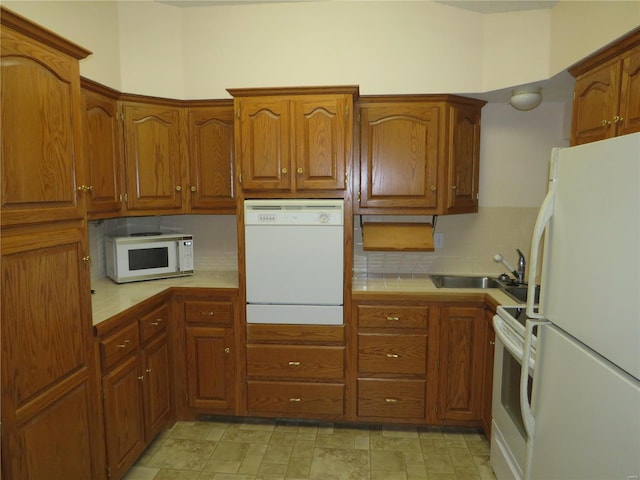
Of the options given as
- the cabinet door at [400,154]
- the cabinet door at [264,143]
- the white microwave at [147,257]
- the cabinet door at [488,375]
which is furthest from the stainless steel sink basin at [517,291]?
the white microwave at [147,257]

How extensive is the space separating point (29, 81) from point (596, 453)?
6.60ft

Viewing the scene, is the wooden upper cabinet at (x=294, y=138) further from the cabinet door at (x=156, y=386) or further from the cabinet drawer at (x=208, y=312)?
the cabinet door at (x=156, y=386)

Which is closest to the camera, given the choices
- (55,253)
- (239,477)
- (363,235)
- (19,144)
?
(19,144)

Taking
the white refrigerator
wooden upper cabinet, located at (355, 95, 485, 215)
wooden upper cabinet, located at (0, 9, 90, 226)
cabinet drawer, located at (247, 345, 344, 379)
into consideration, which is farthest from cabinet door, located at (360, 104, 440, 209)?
wooden upper cabinet, located at (0, 9, 90, 226)

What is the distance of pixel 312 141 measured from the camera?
257 cm

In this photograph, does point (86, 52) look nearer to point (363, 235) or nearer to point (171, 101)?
point (171, 101)

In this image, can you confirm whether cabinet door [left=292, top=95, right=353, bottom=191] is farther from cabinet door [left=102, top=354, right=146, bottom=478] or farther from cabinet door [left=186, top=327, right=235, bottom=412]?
cabinet door [left=102, top=354, right=146, bottom=478]

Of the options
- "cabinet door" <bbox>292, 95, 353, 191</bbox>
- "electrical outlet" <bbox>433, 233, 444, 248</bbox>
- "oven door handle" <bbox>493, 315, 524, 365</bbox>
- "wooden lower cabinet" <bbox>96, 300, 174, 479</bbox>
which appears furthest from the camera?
"electrical outlet" <bbox>433, 233, 444, 248</bbox>

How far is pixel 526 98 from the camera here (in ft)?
8.96

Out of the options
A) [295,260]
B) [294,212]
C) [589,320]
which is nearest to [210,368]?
[295,260]

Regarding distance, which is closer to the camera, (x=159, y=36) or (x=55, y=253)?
(x=55, y=253)

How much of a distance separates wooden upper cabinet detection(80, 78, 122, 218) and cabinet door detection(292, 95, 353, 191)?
1.13 meters

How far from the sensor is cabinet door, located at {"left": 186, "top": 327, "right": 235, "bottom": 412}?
2.76m

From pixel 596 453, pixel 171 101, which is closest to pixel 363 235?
pixel 171 101
